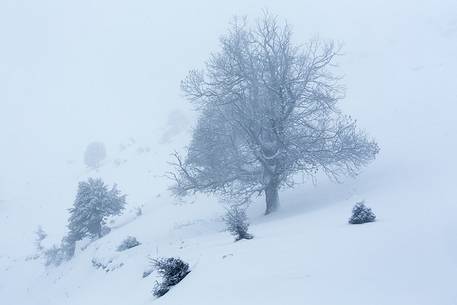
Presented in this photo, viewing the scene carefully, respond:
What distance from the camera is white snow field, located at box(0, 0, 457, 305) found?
27.0 ft

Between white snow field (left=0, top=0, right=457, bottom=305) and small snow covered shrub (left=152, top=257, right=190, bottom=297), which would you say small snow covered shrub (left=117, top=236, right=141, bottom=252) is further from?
small snow covered shrub (left=152, top=257, right=190, bottom=297)

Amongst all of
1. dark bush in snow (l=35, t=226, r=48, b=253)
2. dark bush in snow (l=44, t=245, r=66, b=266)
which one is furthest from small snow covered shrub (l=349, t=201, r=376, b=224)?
dark bush in snow (l=35, t=226, r=48, b=253)

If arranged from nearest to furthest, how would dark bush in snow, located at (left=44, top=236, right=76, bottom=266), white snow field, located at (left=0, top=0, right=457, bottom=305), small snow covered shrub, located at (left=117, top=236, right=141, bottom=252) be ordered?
white snow field, located at (left=0, top=0, right=457, bottom=305) → small snow covered shrub, located at (left=117, top=236, right=141, bottom=252) → dark bush in snow, located at (left=44, top=236, right=76, bottom=266)

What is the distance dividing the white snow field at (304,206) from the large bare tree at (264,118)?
1862mm

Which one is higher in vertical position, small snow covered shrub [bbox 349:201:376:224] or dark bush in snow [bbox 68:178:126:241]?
dark bush in snow [bbox 68:178:126:241]

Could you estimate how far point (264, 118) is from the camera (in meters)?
18.6

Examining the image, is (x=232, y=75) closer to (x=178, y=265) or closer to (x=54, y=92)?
(x=178, y=265)

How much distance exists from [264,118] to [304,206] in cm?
416

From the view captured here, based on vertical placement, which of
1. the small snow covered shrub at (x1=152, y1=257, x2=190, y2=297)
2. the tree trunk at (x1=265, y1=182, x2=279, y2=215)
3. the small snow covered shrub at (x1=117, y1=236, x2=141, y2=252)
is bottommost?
the small snow covered shrub at (x1=152, y1=257, x2=190, y2=297)

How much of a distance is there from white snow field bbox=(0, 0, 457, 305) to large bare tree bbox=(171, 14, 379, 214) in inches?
73.3

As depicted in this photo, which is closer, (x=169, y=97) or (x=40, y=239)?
(x=40, y=239)

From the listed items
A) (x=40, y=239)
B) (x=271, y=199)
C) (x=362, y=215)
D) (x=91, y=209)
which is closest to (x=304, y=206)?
(x=271, y=199)

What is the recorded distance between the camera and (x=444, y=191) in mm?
13758

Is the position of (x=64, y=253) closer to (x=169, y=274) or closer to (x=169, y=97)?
(x=169, y=274)
